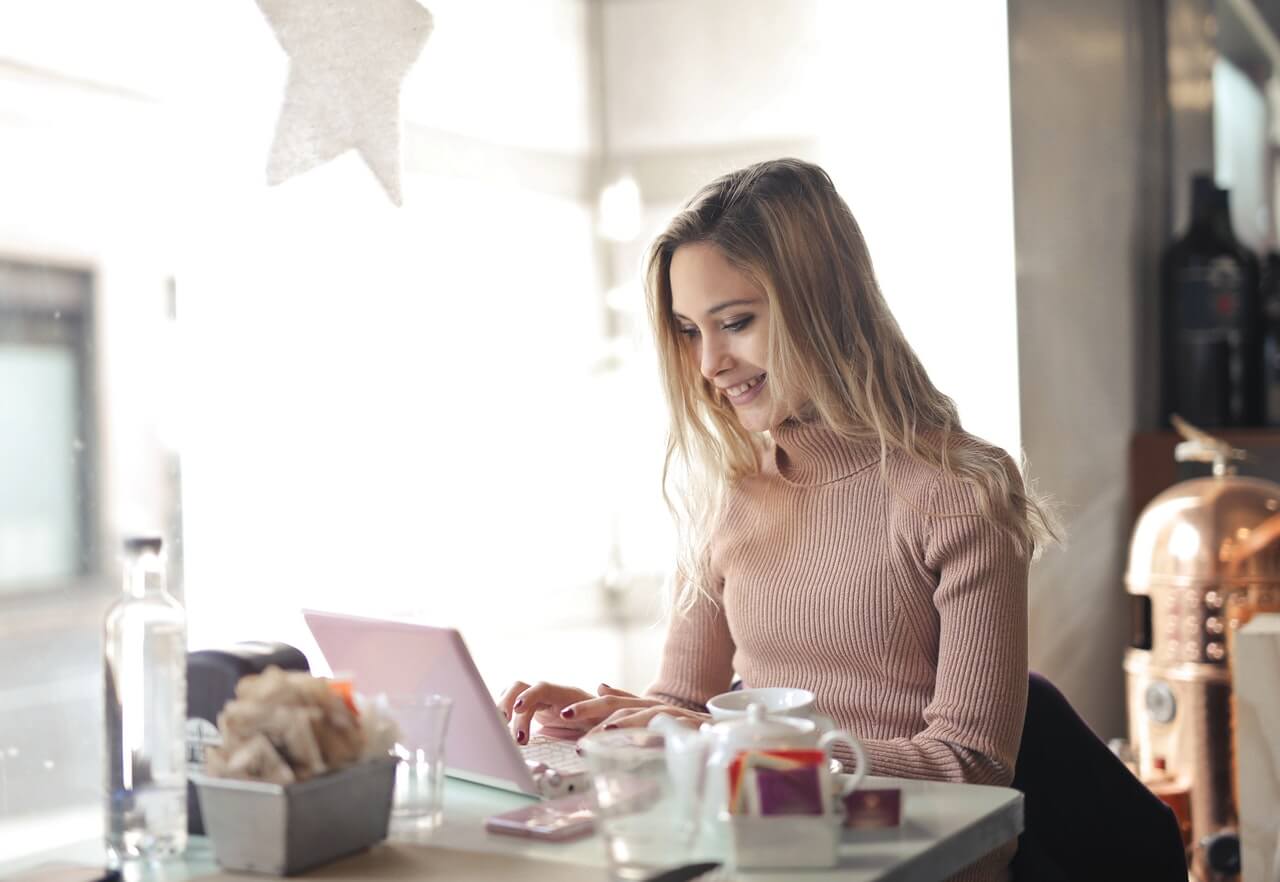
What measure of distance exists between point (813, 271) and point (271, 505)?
903mm

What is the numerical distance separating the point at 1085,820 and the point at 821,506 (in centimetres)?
45

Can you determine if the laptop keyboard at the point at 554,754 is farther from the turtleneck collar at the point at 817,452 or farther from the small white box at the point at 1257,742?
the small white box at the point at 1257,742

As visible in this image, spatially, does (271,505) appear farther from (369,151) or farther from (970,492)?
(970,492)

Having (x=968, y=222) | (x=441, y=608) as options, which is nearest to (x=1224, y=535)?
(x=968, y=222)

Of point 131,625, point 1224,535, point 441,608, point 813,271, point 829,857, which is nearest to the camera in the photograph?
point 829,857

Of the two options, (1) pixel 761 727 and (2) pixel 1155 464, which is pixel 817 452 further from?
(2) pixel 1155 464

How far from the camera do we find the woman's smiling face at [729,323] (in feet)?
5.40

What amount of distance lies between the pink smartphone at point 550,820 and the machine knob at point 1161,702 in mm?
1467

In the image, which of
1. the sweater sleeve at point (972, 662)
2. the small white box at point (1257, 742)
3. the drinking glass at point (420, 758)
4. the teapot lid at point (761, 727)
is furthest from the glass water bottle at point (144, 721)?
the small white box at point (1257, 742)

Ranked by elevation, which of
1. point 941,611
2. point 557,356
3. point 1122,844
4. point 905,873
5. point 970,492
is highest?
point 557,356

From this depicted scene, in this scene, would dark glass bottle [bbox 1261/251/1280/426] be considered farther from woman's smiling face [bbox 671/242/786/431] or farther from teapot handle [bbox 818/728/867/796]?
teapot handle [bbox 818/728/867/796]

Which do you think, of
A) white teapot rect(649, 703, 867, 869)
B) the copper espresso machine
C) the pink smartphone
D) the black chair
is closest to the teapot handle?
white teapot rect(649, 703, 867, 869)

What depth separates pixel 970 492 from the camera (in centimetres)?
150

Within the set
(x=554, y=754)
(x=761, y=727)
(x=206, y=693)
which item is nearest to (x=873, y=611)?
(x=554, y=754)
